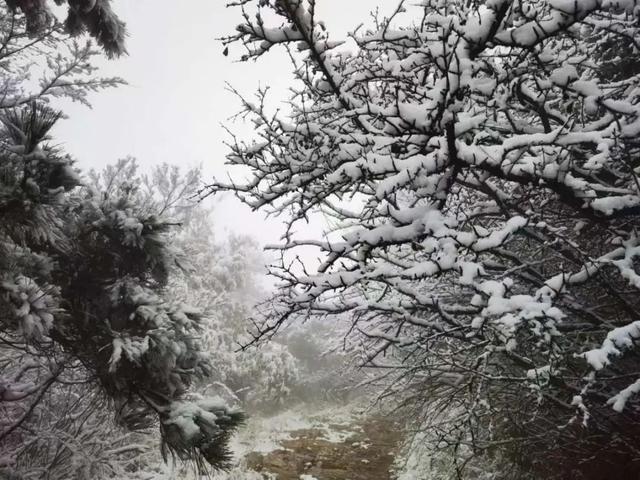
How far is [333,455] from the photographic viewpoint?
408 inches

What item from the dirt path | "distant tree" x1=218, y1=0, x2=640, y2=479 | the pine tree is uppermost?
the pine tree

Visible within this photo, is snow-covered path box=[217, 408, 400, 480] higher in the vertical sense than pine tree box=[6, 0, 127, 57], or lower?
lower

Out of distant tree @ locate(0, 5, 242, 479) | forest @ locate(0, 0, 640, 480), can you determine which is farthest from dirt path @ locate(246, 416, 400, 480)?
distant tree @ locate(0, 5, 242, 479)

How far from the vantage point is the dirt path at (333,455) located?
356 inches

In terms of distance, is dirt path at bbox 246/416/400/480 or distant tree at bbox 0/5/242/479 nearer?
distant tree at bbox 0/5/242/479

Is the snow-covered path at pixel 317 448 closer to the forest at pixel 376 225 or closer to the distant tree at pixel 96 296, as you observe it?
the forest at pixel 376 225

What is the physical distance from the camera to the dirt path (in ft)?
29.6

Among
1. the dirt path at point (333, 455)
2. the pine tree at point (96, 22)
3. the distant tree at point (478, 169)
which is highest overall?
the pine tree at point (96, 22)

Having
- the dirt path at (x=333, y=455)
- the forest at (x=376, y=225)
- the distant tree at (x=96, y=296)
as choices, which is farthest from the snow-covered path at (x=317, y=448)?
the distant tree at (x=96, y=296)

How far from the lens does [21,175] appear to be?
6.91 feet

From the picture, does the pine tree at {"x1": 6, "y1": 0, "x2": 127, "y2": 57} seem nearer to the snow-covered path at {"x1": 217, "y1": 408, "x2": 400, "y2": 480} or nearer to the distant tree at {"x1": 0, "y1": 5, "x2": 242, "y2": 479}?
the distant tree at {"x1": 0, "y1": 5, "x2": 242, "y2": 479}

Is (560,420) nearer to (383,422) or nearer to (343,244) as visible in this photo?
(343,244)

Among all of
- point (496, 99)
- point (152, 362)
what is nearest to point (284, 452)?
point (152, 362)

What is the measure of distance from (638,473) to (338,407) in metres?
13.7
